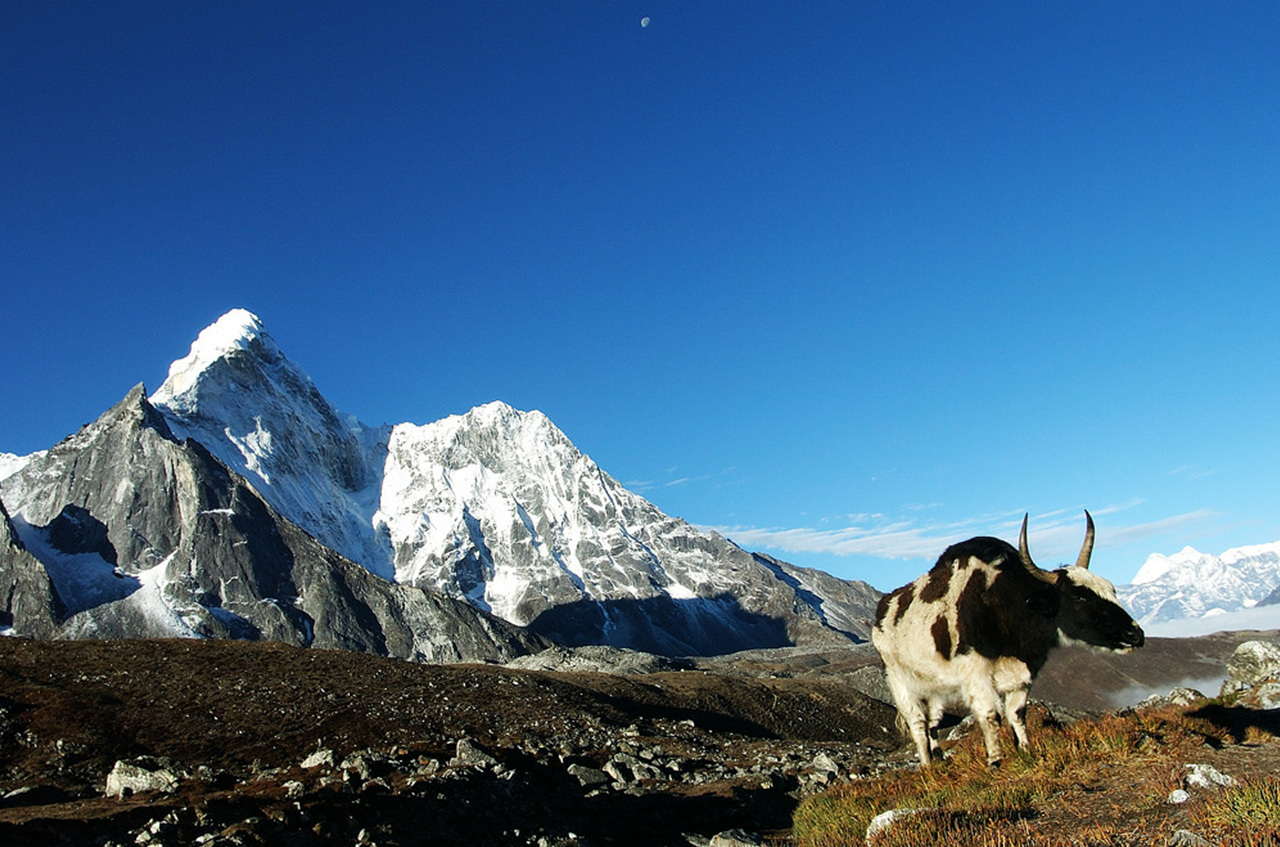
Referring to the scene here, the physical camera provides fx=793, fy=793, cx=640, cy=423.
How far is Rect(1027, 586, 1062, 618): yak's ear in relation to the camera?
44.4ft

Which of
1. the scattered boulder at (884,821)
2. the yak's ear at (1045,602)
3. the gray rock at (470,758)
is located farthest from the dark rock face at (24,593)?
the yak's ear at (1045,602)

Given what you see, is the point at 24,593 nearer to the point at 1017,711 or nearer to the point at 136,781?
the point at 136,781

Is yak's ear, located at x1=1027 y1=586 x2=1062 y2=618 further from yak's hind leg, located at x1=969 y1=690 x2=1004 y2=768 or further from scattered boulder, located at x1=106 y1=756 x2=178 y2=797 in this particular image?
scattered boulder, located at x1=106 y1=756 x2=178 y2=797

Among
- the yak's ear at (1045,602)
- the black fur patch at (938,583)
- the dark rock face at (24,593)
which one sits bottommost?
the yak's ear at (1045,602)

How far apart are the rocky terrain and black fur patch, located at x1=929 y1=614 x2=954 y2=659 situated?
3431mm

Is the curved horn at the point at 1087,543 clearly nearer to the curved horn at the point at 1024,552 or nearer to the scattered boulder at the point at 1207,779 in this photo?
the curved horn at the point at 1024,552

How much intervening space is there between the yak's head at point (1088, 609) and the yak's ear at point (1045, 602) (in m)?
0.07

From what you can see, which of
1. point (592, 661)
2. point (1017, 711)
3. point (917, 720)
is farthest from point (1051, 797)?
point (592, 661)

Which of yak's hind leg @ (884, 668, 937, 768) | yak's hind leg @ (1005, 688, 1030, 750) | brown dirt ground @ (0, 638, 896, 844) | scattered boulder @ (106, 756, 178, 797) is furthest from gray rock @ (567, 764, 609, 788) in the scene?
yak's hind leg @ (1005, 688, 1030, 750)

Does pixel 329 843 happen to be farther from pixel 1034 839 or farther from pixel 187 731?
pixel 187 731

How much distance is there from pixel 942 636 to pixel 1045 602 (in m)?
1.80

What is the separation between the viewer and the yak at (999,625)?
526 inches

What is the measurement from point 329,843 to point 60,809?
285 inches

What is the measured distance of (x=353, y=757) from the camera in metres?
18.8
